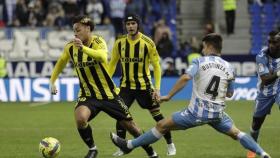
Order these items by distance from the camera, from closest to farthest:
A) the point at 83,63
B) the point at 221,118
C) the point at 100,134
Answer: the point at 221,118 < the point at 83,63 < the point at 100,134

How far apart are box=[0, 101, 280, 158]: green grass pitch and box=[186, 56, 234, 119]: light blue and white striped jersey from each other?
2174mm

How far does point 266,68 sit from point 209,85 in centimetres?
193

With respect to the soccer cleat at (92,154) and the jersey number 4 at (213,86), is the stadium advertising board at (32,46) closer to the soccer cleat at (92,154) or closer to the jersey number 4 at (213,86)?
the soccer cleat at (92,154)

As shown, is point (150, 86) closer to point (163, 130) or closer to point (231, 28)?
point (163, 130)

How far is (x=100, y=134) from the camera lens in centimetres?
1534

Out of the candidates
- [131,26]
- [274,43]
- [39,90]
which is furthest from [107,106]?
[39,90]

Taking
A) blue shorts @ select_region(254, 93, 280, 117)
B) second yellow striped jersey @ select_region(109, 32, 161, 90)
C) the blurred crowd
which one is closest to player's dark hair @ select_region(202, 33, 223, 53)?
blue shorts @ select_region(254, 93, 280, 117)

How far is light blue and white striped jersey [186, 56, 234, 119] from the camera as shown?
9.95 m

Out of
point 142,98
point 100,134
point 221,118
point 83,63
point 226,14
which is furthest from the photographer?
point 226,14

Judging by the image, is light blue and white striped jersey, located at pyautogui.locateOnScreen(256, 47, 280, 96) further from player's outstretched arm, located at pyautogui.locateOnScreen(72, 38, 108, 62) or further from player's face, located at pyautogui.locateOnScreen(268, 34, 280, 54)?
player's outstretched arm, located at pyautogui.locateOnScreen(72, 38, 108, 62)

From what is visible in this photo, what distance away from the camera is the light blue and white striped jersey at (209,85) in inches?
392

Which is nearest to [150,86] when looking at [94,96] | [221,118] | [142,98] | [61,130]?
[142,98]

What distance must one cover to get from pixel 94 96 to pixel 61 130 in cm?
512

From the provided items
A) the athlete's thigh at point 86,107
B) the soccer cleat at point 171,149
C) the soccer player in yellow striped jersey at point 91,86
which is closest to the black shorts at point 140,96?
the soccer cleat at point 171,149
